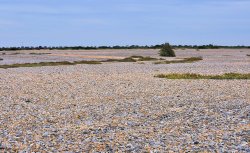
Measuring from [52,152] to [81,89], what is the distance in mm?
16112

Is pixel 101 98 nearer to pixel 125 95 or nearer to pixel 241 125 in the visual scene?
pixel 125 95

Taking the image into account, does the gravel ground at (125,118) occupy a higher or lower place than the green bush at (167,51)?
lower

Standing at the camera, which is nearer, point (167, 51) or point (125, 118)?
point (125, 118)

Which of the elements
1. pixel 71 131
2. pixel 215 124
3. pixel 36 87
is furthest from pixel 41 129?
pixel 36 87

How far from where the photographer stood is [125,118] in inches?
671

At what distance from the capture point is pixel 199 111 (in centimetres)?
1842

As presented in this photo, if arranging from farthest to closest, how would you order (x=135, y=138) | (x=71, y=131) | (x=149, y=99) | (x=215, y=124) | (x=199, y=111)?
(x=149, y=99), (x=199, y=111), (x=215, y=124), (x=71, y=131), (x=135, y=138)

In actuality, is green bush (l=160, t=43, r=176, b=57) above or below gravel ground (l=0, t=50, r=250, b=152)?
above

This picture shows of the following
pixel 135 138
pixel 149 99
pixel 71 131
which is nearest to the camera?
pixel 135 138

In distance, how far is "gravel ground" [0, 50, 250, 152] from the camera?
12.6 m

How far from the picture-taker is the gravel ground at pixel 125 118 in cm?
1262

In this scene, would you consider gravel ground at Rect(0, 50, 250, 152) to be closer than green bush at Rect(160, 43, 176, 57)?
Yes

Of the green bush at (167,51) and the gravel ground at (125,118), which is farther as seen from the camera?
the green bush at (167,51)

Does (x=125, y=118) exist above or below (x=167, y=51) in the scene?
below
